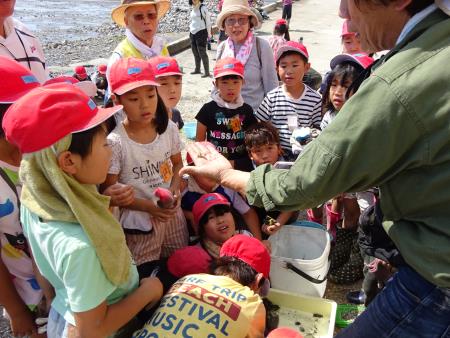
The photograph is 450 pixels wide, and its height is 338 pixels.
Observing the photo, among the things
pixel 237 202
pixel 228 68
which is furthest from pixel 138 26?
pixel 237 202

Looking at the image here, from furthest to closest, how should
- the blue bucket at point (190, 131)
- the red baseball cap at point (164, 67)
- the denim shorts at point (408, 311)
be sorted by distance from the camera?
the blue bucket at point (190, 131)
the red baseball cap at point (164, 67)
the denim shorts at point (408, 311)

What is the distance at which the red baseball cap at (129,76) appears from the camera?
99.7 inches

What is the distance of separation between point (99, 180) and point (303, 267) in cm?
155

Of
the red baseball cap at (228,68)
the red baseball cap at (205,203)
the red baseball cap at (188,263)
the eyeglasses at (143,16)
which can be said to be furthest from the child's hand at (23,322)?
the eyeglasses at (143,16)

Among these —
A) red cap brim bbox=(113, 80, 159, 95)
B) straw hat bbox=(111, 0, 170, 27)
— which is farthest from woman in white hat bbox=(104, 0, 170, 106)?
red cap brim bbox=(113, 80, 159, 95)

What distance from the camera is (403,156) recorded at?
4.03ft

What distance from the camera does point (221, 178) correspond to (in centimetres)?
202

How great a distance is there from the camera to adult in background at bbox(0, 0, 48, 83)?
2717 mm

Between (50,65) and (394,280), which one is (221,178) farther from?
(50,65)

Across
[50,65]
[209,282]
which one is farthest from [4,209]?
[50,65]

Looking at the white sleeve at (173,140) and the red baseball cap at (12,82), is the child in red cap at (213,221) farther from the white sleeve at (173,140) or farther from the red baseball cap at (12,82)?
the red baseball cap at (12,82)

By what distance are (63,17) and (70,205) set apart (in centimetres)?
2272

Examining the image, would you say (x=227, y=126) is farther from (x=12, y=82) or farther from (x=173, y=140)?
(x=12, y=82)

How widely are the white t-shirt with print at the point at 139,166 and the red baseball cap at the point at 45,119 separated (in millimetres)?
947
